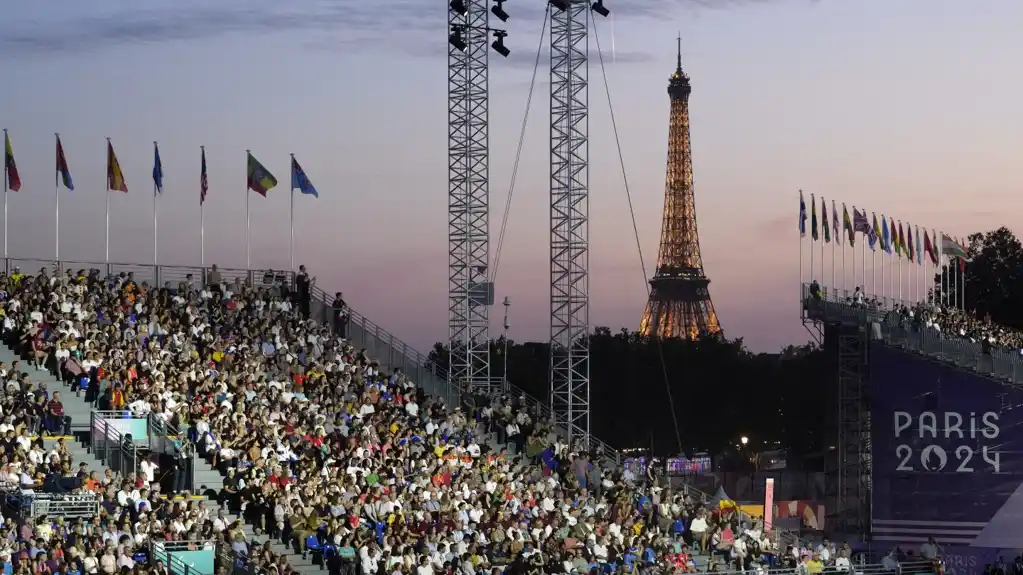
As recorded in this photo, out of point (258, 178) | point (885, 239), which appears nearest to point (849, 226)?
point (885, 239)

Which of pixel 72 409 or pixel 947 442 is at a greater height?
pixel 72 409

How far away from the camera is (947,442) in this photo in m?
48.8

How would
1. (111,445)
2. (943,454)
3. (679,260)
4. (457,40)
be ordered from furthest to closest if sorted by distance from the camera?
(679,260)
(943,454)
(457,40)
(111,445)

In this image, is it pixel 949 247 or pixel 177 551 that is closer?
pixel 177 551

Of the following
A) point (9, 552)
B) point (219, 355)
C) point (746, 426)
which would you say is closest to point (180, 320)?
point (219, 355)

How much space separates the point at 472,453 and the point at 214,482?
6834mm

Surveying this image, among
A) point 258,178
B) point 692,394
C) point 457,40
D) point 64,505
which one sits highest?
point 457,40

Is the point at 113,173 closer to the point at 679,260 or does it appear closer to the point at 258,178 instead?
the point at 258,178

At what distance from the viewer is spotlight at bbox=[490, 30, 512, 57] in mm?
45156

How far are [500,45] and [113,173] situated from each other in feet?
39.4

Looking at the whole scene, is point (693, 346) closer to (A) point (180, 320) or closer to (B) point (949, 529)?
(B) point (949, 529)

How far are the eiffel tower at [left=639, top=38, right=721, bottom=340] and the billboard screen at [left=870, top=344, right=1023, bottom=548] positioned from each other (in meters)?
48.2

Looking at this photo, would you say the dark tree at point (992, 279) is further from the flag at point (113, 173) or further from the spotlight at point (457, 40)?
the flag at point (113, 173)

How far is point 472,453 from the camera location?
34.1 m
